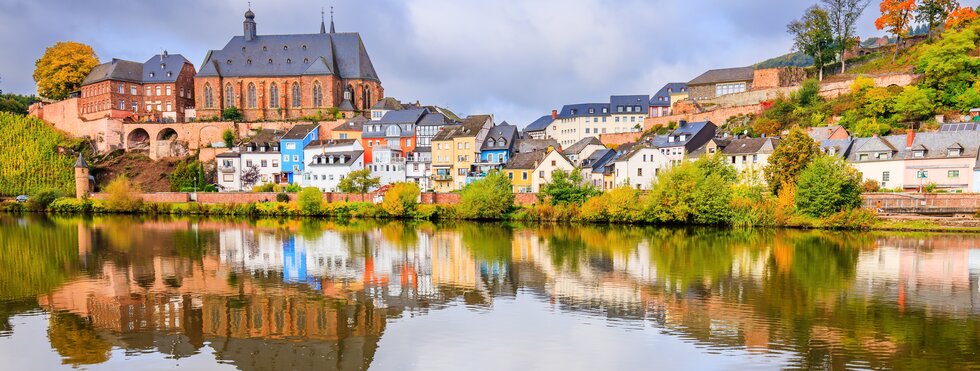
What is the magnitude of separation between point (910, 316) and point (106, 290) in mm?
20793

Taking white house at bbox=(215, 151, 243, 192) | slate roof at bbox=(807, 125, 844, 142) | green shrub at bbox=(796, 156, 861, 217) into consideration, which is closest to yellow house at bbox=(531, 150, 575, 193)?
slate roof at bbox=(807, 125, 844, 142)

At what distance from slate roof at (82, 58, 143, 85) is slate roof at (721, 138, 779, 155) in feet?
180

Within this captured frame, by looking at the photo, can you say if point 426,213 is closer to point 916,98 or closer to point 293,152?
point 293,152

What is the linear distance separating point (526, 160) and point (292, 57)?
31.7 meters

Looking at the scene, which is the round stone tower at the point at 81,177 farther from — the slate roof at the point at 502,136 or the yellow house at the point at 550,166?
the yellow house at the point at 550,166

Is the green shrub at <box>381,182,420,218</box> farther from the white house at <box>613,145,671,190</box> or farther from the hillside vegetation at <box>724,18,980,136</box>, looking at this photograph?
the hillside vegetation at <box>724,18,980,136</box>

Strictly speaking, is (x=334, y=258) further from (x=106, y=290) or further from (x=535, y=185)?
(x=535, y=185)

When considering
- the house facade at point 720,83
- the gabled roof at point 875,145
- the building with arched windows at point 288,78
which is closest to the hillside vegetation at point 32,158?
the building with arched windows at point 288,78

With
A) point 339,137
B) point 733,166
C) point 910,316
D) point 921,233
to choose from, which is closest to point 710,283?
point 910,316

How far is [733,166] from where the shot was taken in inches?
1785

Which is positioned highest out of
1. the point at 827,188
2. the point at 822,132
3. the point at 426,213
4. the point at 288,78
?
the point at 288,78

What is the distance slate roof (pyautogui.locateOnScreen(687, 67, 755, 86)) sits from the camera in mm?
59750

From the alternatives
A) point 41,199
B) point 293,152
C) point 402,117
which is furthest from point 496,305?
point 41,199

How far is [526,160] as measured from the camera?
171 feet
